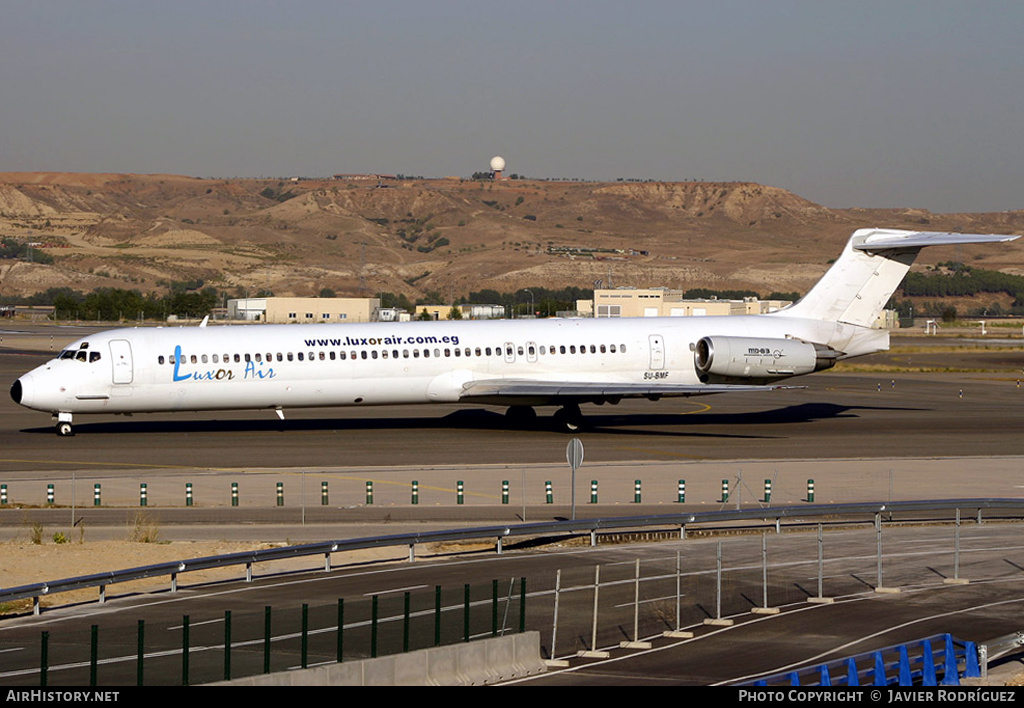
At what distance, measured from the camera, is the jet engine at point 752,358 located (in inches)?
1662

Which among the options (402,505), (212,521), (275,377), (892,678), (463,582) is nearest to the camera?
(892,678)

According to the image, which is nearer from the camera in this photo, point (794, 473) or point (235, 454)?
point (794, 473)

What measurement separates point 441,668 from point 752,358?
2943 centimetres

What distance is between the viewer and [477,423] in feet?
148

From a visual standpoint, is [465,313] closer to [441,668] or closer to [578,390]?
[578,390]

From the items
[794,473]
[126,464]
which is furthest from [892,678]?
[126,464]

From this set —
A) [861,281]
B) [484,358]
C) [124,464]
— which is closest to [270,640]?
[124,464]

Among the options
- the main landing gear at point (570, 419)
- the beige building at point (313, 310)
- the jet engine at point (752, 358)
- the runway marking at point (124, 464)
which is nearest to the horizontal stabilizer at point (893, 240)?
the jet engine at point (752, 358)

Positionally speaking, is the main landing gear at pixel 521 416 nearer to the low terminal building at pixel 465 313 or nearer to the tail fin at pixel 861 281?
the tail fin at pixel 861 281

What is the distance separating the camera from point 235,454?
1425 inches

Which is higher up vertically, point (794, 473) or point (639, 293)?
point (639, 293)

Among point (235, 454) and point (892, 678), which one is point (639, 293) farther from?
point (892, 678)
